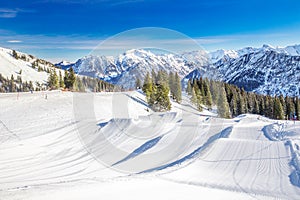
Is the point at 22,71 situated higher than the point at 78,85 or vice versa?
the point at 22,71

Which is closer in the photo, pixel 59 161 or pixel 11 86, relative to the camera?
pixel 59 161

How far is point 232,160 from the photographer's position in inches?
534

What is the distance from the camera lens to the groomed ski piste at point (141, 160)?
8.93m

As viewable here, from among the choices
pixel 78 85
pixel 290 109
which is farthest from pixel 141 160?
pixel 290 109

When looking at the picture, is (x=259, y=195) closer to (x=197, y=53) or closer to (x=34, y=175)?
(x=197, y=53)

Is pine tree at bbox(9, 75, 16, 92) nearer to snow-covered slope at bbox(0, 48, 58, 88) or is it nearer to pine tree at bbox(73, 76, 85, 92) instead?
snow-covered slope at bbox(0, 48, 58, 88)

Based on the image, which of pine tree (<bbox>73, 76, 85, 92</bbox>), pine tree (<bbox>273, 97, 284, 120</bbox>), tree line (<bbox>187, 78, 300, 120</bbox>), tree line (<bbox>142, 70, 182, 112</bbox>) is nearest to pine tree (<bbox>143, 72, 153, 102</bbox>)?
tree line (<bbox>142, 70, 182, 112</bbox>)

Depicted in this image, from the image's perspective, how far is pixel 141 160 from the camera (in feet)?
46.1

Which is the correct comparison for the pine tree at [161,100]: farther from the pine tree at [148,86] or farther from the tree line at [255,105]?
the tree line at [255,105]

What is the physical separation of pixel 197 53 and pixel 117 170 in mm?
6857

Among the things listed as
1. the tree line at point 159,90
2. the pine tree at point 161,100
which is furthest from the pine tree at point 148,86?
the pine tree at point 161,100

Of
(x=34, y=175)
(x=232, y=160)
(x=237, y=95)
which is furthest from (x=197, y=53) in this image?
(x=237, y=95)

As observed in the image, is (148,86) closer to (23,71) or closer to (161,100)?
(161,100)

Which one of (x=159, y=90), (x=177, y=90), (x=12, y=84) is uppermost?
(x=12, y=84)
